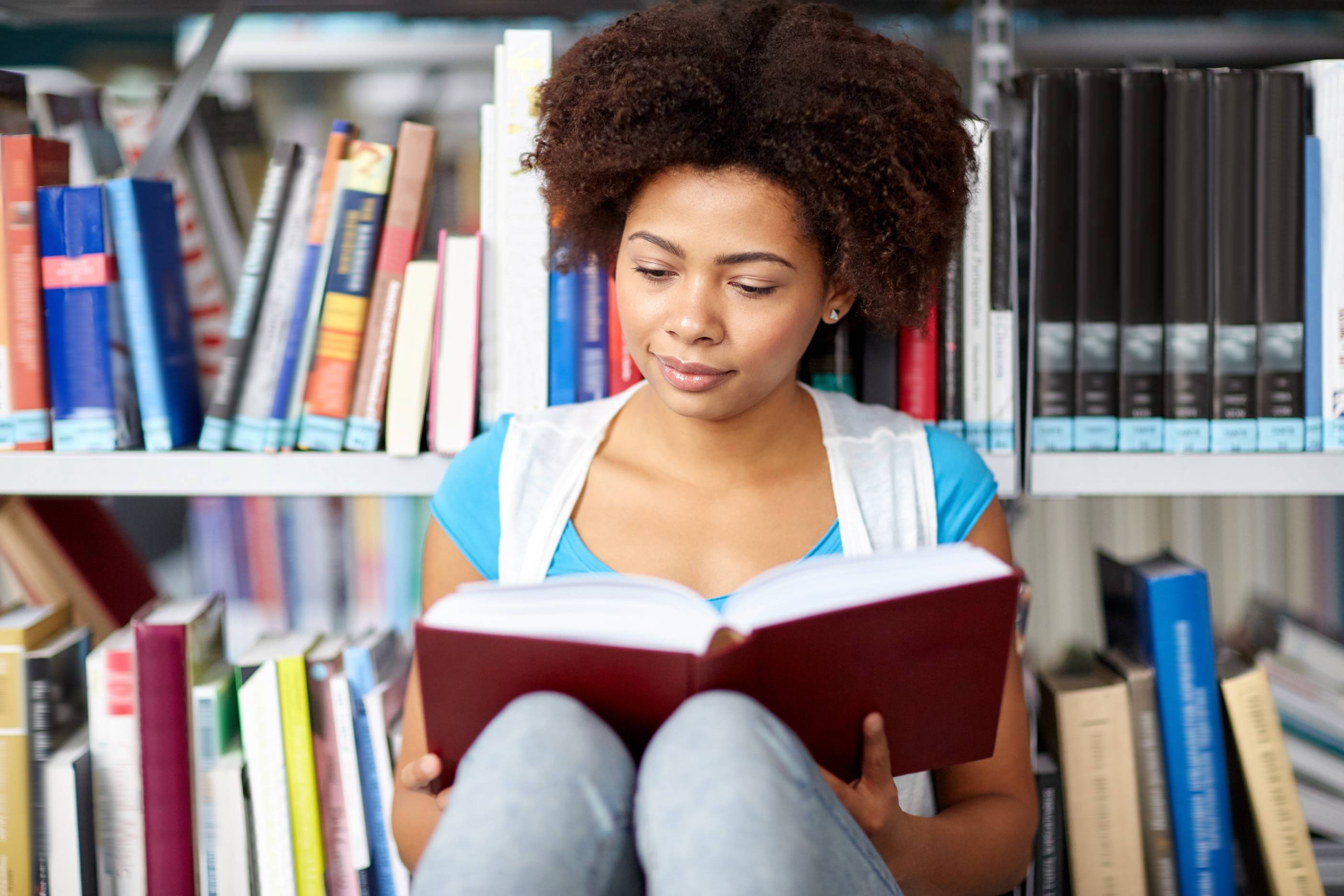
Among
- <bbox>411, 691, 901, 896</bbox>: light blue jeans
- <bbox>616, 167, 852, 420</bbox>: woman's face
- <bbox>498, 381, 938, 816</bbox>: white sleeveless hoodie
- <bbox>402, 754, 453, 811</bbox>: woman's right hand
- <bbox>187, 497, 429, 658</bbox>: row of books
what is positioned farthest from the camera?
A: <bbox>187, 497, 429, 658</bbox>: row of books

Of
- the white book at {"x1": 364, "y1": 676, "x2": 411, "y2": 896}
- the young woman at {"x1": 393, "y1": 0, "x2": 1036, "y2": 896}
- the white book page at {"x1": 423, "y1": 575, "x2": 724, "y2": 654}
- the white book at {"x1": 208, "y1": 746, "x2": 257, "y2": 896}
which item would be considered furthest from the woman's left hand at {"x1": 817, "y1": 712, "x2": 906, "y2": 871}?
the white book at {"x1": 208, "y1": 746, "x2": 257, "y2": 896}

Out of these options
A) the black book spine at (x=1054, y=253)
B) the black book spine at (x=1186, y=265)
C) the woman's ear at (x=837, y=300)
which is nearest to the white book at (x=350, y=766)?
the woman's ear at (x=837, y=300)

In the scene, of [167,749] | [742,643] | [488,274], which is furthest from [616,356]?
[167,749]

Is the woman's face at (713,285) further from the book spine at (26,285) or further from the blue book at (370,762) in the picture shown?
the book spine at (26,285)

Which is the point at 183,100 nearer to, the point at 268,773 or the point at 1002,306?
the point at 268,773

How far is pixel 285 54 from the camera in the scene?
122cm

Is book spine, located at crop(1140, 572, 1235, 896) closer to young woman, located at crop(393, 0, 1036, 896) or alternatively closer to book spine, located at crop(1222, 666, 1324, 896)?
book spine, located at crop(1222, 666, 1324, 896)

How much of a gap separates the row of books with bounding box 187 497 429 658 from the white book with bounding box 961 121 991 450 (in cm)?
77

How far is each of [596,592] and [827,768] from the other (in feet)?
0.73

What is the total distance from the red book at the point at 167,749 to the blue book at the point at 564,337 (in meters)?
0.41

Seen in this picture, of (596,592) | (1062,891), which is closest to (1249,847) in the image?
(1062,891)

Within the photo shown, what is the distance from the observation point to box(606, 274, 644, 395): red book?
0.95 m

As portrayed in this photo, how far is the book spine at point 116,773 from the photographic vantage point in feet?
3.05

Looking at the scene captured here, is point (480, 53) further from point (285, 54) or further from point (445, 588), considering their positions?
point (445, 588)
